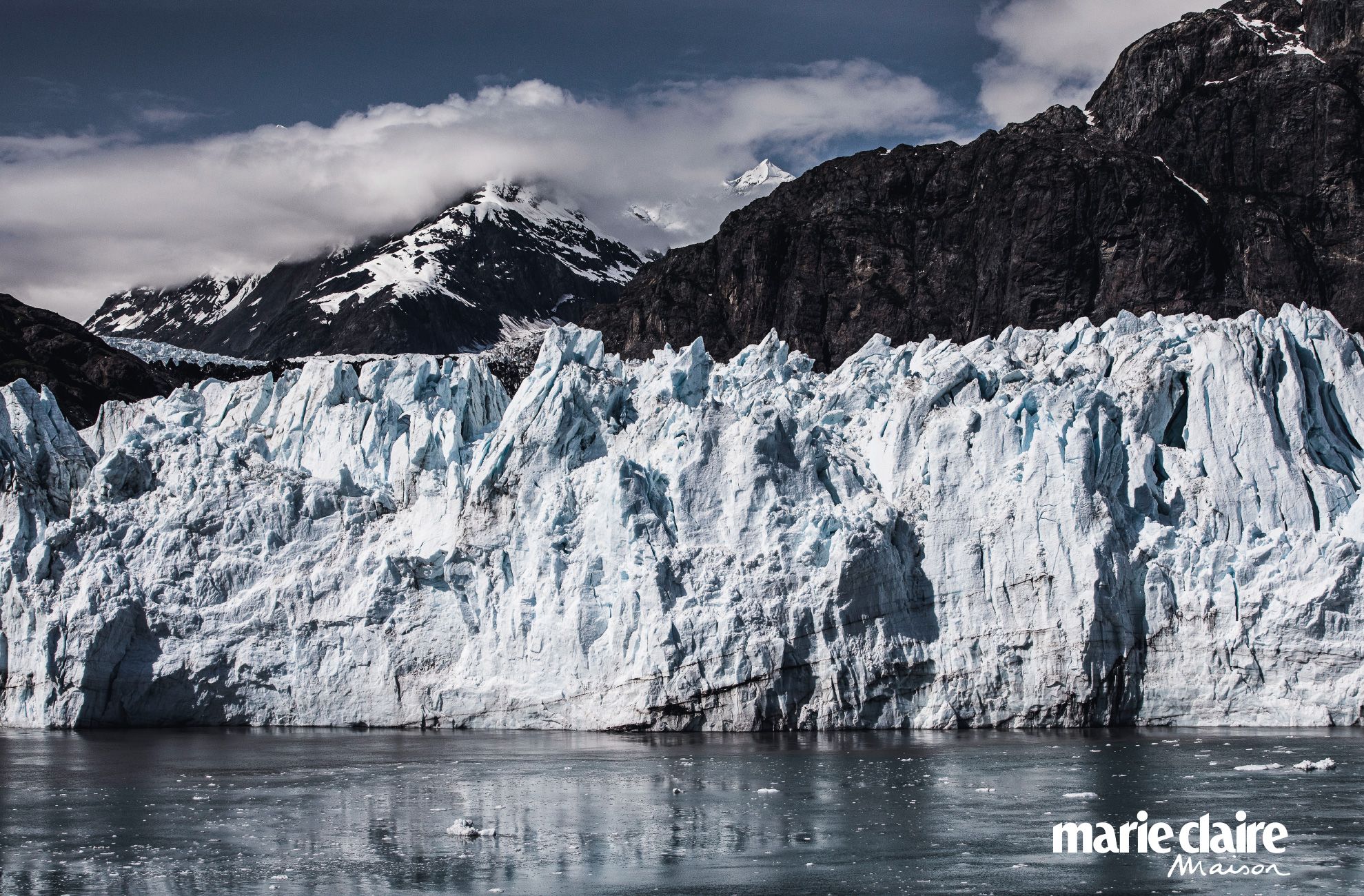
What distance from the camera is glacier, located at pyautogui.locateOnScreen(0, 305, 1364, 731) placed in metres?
28.6

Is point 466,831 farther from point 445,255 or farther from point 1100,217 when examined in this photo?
point 445,255

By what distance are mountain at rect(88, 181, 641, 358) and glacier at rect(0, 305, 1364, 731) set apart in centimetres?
11067

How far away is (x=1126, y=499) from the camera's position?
2998cm

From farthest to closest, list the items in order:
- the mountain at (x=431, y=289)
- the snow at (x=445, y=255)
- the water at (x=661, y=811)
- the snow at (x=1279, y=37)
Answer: the snow at (x=445, y=255), the mountain at (x=431, y=289), the snow at (x=1279, y=37), the water at (x=661, y=811)

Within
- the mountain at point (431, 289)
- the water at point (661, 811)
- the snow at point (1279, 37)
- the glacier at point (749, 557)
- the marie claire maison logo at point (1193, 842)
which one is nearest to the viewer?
the water at point (661, 811)

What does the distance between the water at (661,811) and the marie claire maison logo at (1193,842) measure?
26 cm

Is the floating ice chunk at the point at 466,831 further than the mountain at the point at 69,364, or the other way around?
the mountain at the point at 69,364

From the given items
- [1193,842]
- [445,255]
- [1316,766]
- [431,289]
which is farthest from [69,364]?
[445,255]

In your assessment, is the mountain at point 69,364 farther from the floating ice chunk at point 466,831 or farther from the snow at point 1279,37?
the snow at point 1279,37

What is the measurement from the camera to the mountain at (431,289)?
15075 cm

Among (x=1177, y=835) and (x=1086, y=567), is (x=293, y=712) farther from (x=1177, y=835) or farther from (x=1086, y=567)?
(x=1177, y=835)

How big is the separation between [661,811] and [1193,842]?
7.09 meters

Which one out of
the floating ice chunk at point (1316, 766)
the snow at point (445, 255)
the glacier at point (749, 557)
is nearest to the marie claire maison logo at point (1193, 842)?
the floating ice chunk at point (1316, 766)

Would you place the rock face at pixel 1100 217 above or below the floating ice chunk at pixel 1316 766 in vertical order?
above
